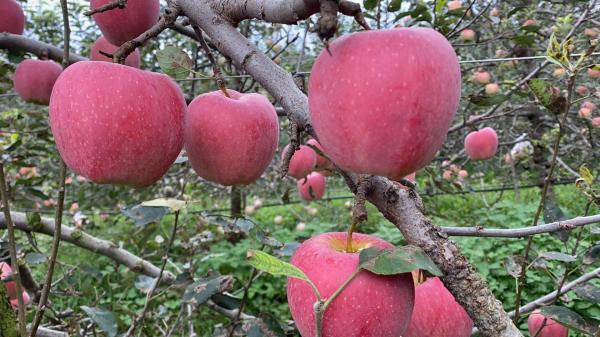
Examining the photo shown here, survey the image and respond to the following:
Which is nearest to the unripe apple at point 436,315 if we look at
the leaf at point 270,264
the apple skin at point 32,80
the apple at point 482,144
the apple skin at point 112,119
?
the leaf at point 270,264

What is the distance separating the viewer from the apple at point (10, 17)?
1231mm

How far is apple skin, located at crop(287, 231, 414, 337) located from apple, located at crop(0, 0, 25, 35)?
3.59 feet

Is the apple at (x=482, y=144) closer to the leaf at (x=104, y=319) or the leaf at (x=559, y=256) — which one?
the leaf at (x=559, y=256)

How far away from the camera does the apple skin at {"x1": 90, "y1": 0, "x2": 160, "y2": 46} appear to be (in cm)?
83

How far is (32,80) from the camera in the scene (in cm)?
151

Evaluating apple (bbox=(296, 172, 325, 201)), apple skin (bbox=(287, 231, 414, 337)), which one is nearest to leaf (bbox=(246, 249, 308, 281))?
apple skin (bbox=(287, 231, 414, 337))

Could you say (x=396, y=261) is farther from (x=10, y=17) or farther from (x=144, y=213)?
(x=10, y=17)

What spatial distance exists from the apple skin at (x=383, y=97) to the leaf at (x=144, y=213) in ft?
2.20

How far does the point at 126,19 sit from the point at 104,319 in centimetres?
63

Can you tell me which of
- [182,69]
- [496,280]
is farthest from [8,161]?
[496,280]

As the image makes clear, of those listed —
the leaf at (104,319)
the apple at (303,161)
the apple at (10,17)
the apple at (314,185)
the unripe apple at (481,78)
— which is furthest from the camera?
the unripe apple at (481,78)

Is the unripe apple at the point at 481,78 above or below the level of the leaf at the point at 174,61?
below

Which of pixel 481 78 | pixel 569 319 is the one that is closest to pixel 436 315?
pixel 569 319

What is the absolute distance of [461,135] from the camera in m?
3.52
